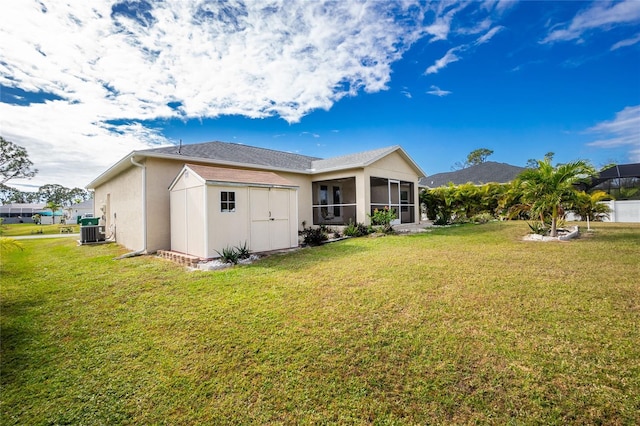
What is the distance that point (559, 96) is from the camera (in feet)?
51.0

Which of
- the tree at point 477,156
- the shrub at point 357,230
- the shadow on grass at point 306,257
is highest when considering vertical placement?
the tree at point 477,156

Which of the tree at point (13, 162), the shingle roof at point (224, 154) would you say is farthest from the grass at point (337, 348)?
the tree at point (13, 162)

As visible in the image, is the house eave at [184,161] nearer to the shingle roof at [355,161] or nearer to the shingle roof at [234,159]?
the shingle roof at [234,159]

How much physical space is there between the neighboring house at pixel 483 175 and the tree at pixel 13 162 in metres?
41.0

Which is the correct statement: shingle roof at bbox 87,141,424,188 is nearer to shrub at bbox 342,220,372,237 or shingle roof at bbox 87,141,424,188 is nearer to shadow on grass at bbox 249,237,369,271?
shrub at bbox 342,220,372,237

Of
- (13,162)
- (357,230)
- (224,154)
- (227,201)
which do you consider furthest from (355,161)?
(13,162)

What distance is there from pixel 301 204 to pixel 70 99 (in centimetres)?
1036

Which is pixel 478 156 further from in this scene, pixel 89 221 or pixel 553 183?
pixel 89 221

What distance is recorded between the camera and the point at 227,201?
28.1 feet

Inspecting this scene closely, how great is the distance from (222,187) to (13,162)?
35.9 m

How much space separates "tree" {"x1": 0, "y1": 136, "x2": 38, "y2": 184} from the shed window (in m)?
34.5

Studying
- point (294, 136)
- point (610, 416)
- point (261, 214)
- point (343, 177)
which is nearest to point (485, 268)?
point (610, 416)

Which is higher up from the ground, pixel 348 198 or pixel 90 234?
pixel 348 198

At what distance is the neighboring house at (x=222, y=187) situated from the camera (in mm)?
8914
